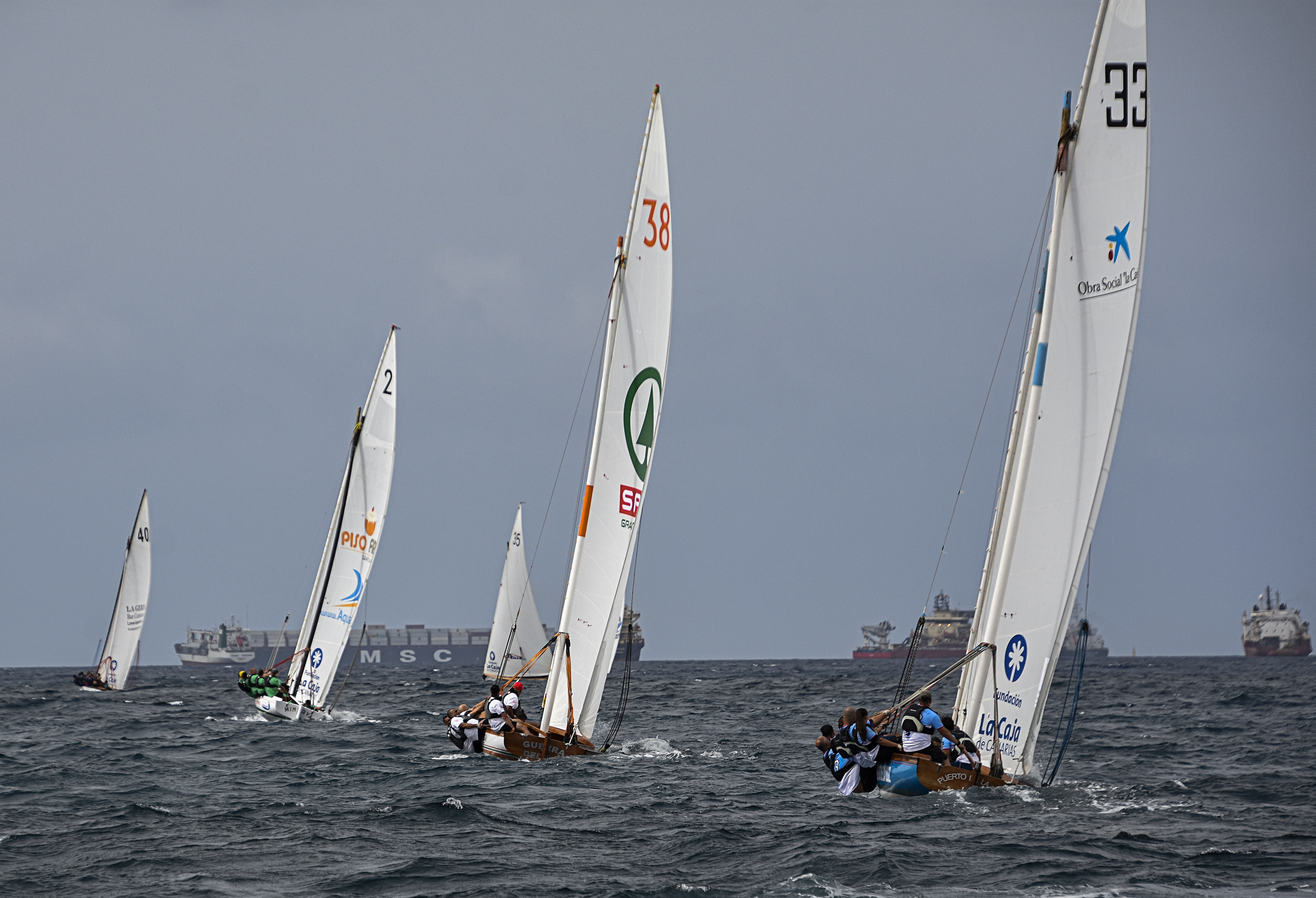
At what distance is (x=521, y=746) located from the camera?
22156mm

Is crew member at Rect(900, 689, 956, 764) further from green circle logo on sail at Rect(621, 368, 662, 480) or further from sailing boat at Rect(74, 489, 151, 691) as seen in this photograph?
sailing boat at Rect(74, 489, 151, 691)

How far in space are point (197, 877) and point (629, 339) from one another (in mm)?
11973

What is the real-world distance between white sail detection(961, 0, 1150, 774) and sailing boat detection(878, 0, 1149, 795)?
0.6 inches

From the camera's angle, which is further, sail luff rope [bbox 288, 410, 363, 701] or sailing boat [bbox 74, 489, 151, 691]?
sailing boat [bbox 74, 489, 151, 691]

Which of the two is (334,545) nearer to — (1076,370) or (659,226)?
(659,226)

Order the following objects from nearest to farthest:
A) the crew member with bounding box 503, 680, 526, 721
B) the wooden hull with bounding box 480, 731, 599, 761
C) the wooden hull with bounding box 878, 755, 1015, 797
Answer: the wooden hull with bounding box 878, 755, 1015, 797
the wooden hull with bounding box 480, 731, 599, 761
the crew member with bounding box 503, 680, 526, 721

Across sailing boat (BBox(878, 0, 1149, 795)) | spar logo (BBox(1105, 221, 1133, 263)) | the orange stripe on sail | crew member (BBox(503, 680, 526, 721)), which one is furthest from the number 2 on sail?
spar logo (BBox(1105, 221, 1133, 263))

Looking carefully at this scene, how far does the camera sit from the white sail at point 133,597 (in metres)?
54.5

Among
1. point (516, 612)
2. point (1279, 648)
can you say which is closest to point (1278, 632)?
point (1279, 648)

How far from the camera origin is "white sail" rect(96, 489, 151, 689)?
→ 54.5m

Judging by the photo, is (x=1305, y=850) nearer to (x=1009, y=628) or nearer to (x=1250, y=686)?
(x=1009, y=628)

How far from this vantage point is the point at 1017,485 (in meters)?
17.0

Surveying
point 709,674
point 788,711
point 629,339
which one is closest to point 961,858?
point 629,339

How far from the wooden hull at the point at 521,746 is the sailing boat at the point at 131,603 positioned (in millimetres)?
36807
